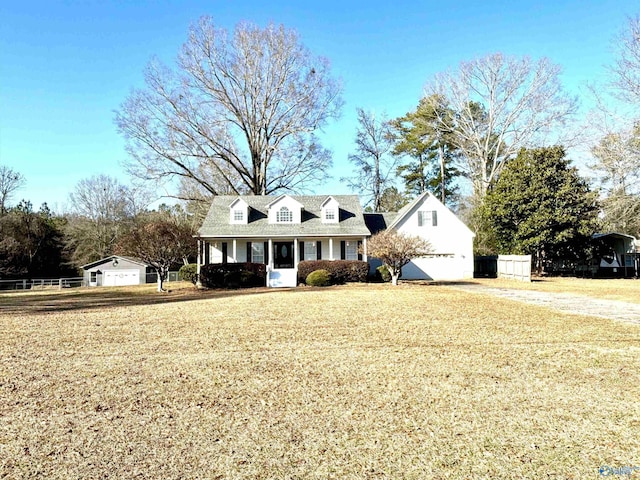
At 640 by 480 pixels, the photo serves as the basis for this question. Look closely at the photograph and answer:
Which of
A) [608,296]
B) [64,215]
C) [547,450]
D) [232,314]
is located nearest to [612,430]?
[547,450]

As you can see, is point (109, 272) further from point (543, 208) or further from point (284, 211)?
point (543, 208)

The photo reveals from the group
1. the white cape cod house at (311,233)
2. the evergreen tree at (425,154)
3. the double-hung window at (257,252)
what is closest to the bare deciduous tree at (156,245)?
the white cape cod house at (311,233)

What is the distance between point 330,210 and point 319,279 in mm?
5831

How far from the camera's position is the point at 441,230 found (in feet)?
82.7

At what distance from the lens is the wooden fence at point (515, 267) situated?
860 inches

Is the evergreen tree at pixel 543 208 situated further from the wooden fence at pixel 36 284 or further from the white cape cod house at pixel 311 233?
the wooden fence at pixel 36 284

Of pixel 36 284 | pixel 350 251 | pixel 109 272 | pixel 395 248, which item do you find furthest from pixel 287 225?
pixel 36 284

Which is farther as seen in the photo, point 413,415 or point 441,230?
point 441,230

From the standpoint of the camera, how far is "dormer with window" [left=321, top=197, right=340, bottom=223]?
2386 centimetres

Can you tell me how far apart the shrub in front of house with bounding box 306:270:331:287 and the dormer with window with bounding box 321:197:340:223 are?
16.2 ft

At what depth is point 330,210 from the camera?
2392 centimetres

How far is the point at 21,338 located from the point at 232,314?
426 centimetres

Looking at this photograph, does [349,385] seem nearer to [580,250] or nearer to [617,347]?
[617,347]

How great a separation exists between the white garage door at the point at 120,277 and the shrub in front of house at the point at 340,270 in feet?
60.7
